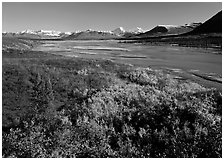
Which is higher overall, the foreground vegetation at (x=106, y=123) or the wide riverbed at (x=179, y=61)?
the wide riverbed at (x=179, y=61)

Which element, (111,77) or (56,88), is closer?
(56,88)

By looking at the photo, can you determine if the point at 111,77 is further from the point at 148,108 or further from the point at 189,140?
the point at 189,140

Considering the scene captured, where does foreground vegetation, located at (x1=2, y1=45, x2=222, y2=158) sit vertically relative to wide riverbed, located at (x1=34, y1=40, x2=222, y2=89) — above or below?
below

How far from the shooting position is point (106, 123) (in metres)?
13.5

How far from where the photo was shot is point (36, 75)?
66.6 ft

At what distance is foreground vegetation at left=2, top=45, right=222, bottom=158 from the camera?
38.0 ft

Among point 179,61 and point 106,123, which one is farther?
point 179,61

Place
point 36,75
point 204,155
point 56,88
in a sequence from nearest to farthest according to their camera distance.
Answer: point 204,155 → point 56,88 → point 36,75

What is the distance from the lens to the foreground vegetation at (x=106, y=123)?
1159cm

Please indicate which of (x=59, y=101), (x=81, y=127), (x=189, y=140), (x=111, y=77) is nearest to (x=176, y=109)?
(x=189, y=140)

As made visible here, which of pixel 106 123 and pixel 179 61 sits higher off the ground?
pixel 179 61

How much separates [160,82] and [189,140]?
35.0 ft

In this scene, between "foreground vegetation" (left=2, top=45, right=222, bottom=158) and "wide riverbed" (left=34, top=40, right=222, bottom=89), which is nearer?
"foreground vegetation" (left=2, top=45, right=222, bottom=158)

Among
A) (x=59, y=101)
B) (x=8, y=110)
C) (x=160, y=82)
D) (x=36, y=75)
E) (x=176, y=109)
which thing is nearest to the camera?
(x=176, y=109)
